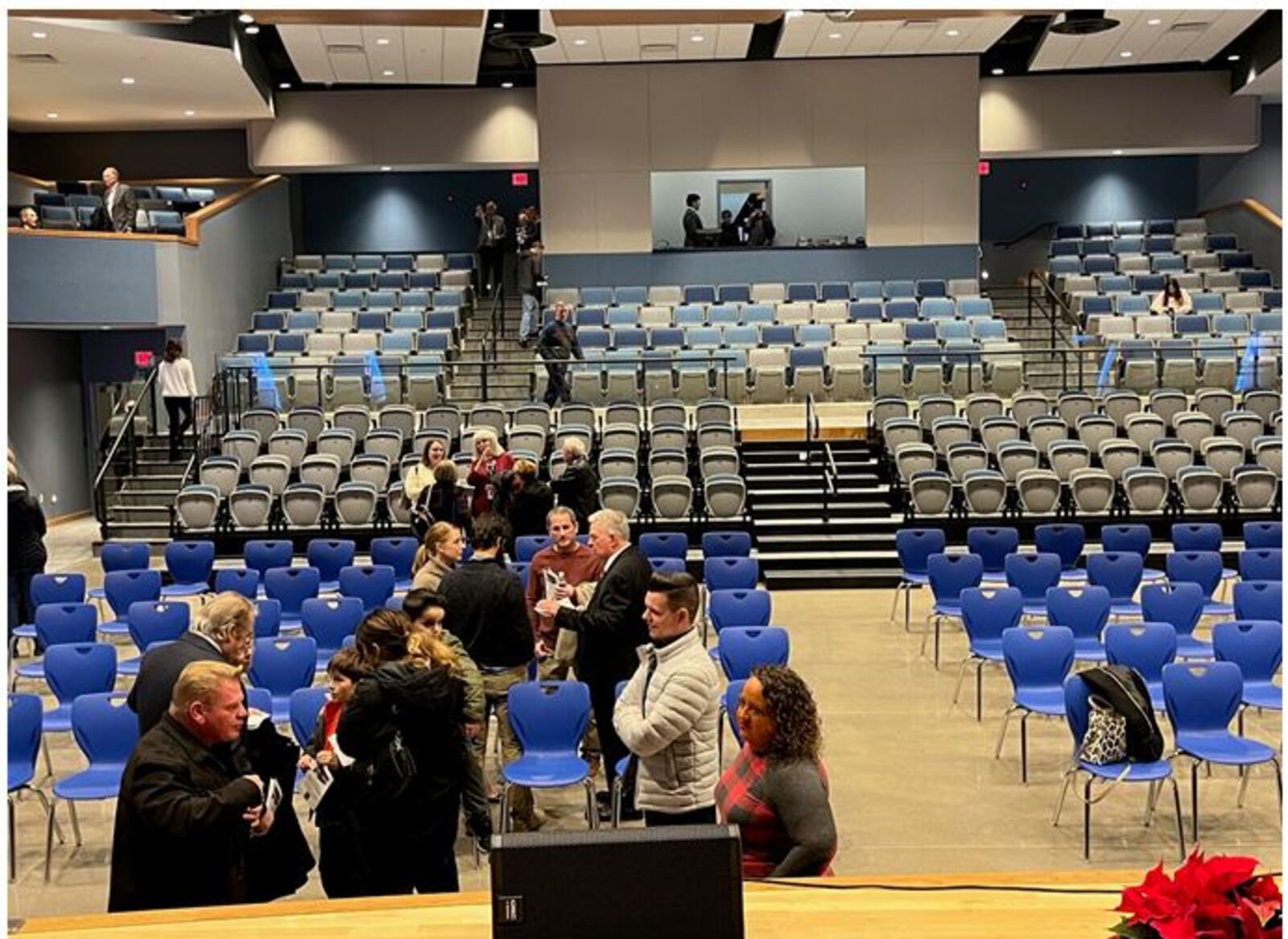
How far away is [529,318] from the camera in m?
21.0

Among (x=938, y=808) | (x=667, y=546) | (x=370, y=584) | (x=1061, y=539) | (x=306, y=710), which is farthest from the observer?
(x=1061, y=539)

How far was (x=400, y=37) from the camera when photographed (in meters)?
19.5

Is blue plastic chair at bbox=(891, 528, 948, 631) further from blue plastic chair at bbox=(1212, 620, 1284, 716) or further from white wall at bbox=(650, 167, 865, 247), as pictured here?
white wall at bbox=(650, 167, 865, 247)

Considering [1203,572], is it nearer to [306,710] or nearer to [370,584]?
[370,584]

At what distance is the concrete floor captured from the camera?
20.7 ft

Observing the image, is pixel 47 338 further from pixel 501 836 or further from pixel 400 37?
pixel 501 836

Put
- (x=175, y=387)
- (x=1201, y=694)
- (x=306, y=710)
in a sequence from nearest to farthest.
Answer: (x=306, y=710), (x=1201, y=694), (x=175, y=387)

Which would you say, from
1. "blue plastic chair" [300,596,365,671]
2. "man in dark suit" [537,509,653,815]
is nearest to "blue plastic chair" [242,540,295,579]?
"blue plastic chair" [300,596,365,671]

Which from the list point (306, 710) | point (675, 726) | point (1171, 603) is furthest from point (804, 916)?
point (1171, 603)

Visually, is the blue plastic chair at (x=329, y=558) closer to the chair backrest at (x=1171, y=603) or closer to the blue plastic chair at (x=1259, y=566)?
the chair backrest at (x=1171, y=603)

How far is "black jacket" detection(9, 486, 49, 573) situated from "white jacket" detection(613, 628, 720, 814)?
23.4 feet

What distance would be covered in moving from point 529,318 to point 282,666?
13.8m

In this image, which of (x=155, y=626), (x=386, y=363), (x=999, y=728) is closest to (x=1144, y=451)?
(x=999, y=728)

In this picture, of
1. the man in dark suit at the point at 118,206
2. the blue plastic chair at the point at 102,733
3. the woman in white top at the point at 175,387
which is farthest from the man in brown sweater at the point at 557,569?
the man in dark suit at the point at 118,206
